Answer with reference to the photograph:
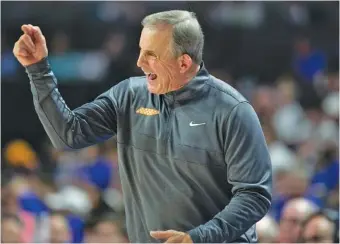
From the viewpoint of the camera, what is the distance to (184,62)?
3.16 meters

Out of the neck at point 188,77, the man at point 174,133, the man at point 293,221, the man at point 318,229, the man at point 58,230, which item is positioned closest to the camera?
the man at point 174,133

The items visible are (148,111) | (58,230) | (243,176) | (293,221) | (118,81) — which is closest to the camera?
(243,176)

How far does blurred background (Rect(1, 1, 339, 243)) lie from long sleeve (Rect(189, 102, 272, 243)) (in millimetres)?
3307

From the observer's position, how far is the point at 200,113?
3207mm

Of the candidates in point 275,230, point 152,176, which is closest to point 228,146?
point 152,176

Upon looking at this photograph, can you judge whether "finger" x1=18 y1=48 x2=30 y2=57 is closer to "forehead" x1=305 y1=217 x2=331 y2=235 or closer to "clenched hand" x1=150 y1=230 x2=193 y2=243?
"clenched hand" x1=150 y1=230 x2=193 y2=243

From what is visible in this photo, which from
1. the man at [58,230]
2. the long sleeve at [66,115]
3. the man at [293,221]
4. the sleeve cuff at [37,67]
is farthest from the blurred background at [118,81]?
the sleeve cuff at [37,67]

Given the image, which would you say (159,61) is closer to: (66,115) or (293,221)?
(66,115)

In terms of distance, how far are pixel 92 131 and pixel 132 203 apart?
31 centimetres

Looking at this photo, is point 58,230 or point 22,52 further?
point 58,230

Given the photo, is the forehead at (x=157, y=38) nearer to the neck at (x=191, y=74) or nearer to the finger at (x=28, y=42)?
the neck at (x=191, y=74)

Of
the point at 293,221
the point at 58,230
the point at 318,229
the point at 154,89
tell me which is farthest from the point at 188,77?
the point at 58,230

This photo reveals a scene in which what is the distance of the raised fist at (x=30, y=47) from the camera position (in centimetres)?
311

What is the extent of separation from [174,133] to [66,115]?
402mm
